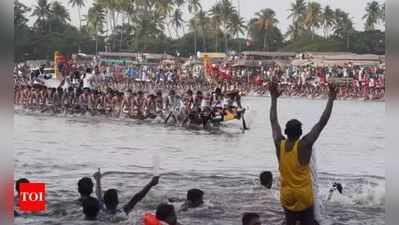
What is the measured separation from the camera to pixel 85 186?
5.14 meters

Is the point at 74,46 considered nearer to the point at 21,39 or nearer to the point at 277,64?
the point at 21,39

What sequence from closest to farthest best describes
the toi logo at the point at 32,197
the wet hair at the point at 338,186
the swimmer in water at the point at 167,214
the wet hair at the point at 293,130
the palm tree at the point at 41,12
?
the wet hair at the point at 293,130
the swimmer in water at the point at 167,214
the toi logo at the point at 32,197
the wet hair at the point at 338,186
the palm tree at the point at 41,12

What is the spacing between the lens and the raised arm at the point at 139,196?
512 cm

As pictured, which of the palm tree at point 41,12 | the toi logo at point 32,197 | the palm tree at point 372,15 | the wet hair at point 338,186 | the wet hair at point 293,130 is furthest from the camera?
the palm tree at point 41,12

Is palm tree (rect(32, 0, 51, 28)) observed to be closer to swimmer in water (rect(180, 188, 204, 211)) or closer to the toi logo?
the toi logo

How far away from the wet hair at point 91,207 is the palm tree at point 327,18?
199 centimetres

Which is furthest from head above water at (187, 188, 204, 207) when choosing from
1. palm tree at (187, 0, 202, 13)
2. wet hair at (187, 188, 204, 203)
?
palm tree at (187, 0, 202, 13)

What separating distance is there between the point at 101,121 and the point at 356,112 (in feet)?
6.21

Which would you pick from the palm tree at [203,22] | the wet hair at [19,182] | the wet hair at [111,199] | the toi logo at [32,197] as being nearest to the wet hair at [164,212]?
the wet hair at [111,199]

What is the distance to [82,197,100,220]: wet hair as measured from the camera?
5.09 metres

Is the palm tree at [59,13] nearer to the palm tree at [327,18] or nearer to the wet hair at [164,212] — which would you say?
the wet hair at [164,212]

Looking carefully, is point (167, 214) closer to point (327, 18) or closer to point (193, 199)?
point (193, 199)

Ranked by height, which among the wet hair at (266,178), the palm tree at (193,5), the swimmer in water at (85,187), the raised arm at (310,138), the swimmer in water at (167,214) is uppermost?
the palm tree at (193,5)

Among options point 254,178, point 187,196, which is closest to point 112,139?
point 187,196
